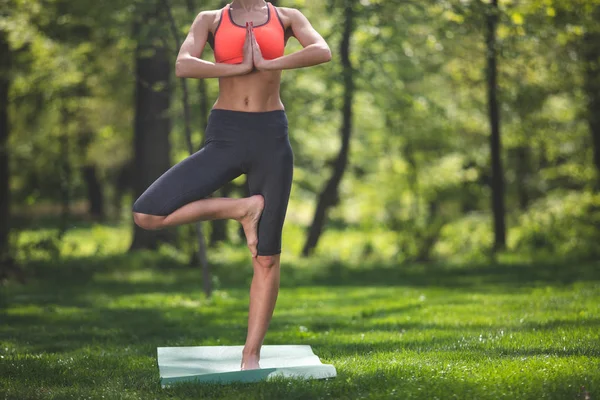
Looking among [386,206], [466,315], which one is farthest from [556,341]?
[386,206]

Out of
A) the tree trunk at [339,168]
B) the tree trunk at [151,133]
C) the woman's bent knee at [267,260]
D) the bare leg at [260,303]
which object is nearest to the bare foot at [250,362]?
the bare leg at [260,303]

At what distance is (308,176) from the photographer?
27.4 m

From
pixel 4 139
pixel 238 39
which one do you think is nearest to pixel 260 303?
pixel 238 39

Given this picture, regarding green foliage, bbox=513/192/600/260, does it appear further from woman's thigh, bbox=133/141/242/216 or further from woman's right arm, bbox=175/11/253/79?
woman's right arm, bbox=175/11/253/79

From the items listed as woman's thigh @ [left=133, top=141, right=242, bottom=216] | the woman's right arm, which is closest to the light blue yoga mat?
woman's thigh @ [left=133, top=141, right=242, bottom=216]

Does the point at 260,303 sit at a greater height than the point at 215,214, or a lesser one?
lesser

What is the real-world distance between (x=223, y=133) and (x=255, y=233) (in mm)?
690

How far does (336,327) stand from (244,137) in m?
3.48

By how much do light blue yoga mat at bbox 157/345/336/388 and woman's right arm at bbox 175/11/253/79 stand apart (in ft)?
6.24

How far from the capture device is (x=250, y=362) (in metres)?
5.56

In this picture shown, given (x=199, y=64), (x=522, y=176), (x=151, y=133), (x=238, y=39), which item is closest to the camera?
(x=199, y=64)

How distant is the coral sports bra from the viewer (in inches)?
212

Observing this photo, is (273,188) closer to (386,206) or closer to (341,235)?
(341,235)

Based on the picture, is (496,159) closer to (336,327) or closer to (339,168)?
(339,168)
